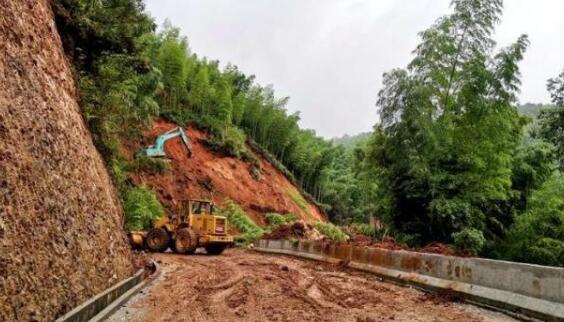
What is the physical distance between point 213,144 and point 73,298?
134 feet

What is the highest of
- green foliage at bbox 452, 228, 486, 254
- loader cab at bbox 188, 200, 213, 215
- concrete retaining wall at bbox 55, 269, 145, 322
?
loader cab at bbox 188, 200, 213, 215

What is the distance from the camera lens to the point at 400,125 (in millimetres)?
17312

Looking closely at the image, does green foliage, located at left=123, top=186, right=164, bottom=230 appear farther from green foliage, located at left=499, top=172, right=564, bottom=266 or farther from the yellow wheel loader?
A: green foliage, located at left=499, top=172, right=564, bottom=266

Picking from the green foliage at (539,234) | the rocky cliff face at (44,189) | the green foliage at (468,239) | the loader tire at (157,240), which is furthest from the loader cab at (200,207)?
the green foliage at (539,234)

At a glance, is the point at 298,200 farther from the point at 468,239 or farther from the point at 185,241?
the point at 468,239

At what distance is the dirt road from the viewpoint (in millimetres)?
7074

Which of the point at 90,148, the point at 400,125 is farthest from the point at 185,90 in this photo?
the point at 90,148

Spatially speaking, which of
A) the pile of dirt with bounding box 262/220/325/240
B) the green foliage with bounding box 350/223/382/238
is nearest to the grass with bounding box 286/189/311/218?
the green foliage with bounding box 350/223/382/238

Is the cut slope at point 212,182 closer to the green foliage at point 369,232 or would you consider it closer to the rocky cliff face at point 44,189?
the green foliage at point 369,232

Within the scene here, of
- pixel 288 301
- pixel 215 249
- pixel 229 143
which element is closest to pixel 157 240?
pixel 215 249

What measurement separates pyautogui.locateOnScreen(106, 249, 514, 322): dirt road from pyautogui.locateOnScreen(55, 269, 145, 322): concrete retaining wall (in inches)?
10.7

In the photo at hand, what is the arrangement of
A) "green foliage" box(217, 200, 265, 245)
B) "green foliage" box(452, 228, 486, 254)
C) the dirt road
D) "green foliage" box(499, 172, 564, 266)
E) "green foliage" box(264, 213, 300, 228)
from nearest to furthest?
the dirt road
"green foliage" box(452, 228, 486, 254)
"green foliage" box(499, 172, 564, 266)
"green foliage" box(217, 200, 265, 245)
"green foliage" box(264, 213, 300, 228)

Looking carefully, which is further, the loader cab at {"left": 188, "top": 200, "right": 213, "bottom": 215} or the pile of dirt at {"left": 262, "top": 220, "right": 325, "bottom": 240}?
the pile of dirt at {"left": 262, "top": 220, "right": 325, "bottom": 240}

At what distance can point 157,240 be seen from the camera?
2062cm
